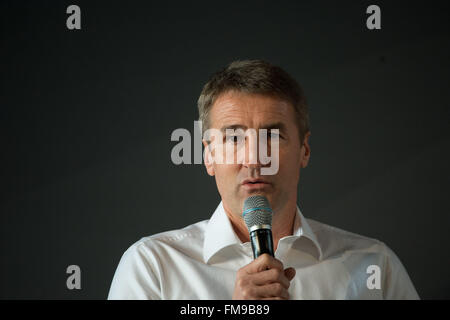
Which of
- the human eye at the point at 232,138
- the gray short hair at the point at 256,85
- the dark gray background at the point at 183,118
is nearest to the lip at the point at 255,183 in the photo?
the human eye at the point at 232,138

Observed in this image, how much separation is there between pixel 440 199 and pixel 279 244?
93 centimetres

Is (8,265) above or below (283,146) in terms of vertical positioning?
below

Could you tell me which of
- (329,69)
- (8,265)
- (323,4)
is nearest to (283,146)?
(329,69)

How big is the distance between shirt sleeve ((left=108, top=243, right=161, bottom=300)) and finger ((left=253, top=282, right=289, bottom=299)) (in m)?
0.59

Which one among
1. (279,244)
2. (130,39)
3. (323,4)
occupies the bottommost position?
(279,244)

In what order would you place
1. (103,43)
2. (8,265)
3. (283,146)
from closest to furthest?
(283,146) → (8,265) → (103,43)

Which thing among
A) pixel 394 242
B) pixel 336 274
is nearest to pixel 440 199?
pixel 394 242

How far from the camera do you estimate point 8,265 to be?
184 cm

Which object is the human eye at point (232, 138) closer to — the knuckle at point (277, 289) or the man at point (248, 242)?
the man at point (248, 242)

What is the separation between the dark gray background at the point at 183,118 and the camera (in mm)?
1944

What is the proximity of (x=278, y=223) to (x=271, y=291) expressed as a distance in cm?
67
